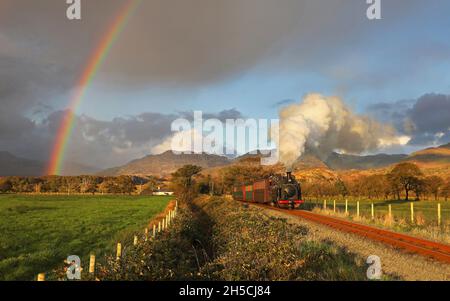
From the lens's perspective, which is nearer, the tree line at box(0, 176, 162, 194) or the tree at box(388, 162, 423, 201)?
the tree at box(388, 162, 423, 201)

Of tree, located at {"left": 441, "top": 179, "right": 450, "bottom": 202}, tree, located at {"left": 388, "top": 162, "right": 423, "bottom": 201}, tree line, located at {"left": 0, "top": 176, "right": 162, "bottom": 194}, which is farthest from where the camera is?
tree line, located at {"left": 0, "top": 176, "right": 162, "bottom": 194}

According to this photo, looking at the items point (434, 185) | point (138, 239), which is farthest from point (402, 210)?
point (434, 185)

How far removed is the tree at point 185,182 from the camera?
83.9m

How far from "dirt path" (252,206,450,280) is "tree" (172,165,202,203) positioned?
6077 centimetres

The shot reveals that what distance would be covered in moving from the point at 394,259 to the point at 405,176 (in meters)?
82.6

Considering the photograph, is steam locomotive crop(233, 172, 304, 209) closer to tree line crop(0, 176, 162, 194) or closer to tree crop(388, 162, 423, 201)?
tree crop(388, 162, 423, 201)

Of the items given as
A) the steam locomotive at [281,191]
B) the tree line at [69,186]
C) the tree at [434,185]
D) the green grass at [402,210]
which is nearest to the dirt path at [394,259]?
the green grass at [402,210]

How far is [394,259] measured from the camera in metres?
13.6

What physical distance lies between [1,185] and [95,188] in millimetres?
40215

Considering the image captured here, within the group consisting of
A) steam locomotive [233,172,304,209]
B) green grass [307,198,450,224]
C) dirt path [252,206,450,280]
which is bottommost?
green grass [307,198,450,224]

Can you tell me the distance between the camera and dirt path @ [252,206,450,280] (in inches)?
445

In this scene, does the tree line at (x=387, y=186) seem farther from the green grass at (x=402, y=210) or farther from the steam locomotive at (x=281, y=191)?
the steam locomotive at (x=281, y=191)

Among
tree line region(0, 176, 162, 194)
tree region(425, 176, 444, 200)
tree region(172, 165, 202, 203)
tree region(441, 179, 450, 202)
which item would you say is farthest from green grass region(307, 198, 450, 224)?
tree line region(0, 176, 162, 194)

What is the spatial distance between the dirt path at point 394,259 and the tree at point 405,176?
76759 mm
